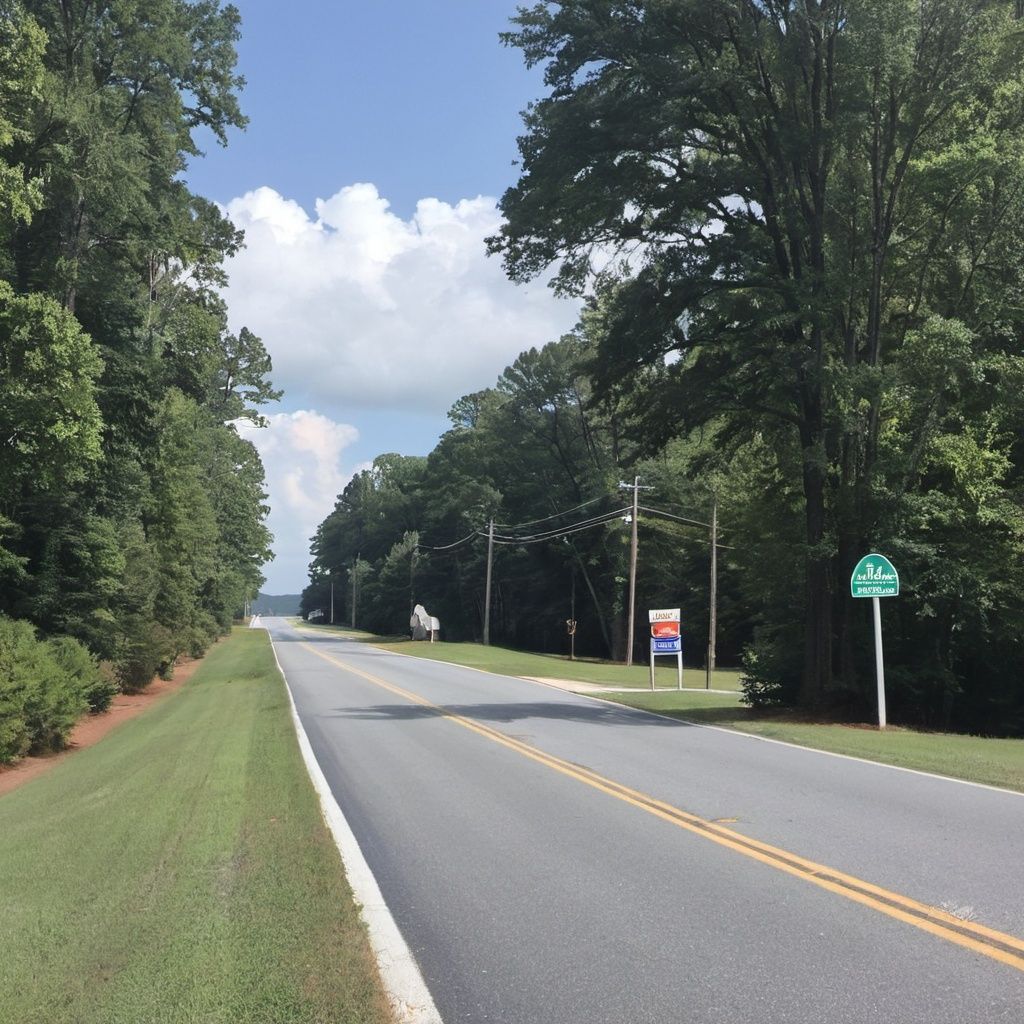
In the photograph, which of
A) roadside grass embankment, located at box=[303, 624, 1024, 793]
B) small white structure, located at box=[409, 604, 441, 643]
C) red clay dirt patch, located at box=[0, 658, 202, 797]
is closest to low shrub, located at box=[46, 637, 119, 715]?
red clay dirt patch, located at box=[0, 658, 202, 797]

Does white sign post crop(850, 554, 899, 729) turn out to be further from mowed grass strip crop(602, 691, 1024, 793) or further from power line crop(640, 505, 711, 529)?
power line crop(640, 505, 711, 529)

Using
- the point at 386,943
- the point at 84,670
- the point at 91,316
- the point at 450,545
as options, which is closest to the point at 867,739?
the point at 386,943

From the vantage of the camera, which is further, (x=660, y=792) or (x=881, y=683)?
(x=881, y=683)

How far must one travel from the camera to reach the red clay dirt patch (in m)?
17.6

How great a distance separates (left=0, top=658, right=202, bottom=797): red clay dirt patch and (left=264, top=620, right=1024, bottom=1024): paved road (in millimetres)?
8148

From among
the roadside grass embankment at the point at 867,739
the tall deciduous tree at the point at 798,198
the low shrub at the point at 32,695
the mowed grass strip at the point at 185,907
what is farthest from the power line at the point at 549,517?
the mowed grass strip at the point at 185,907

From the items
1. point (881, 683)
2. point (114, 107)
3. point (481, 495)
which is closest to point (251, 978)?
point (881, 683)

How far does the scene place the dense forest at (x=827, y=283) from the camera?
19.0m

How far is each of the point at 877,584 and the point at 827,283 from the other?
6.22 m

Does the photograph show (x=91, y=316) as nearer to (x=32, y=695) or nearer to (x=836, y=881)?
(x=32, y=695)

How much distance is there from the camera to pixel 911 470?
1956 centimetres

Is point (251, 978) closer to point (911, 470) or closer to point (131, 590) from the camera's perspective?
point (911, 470)

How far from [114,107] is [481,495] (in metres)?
52.9

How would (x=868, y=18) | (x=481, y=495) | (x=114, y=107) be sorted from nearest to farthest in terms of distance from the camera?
(x=868, y=18)
(x=114, y=107)
(x=481, y=495)
